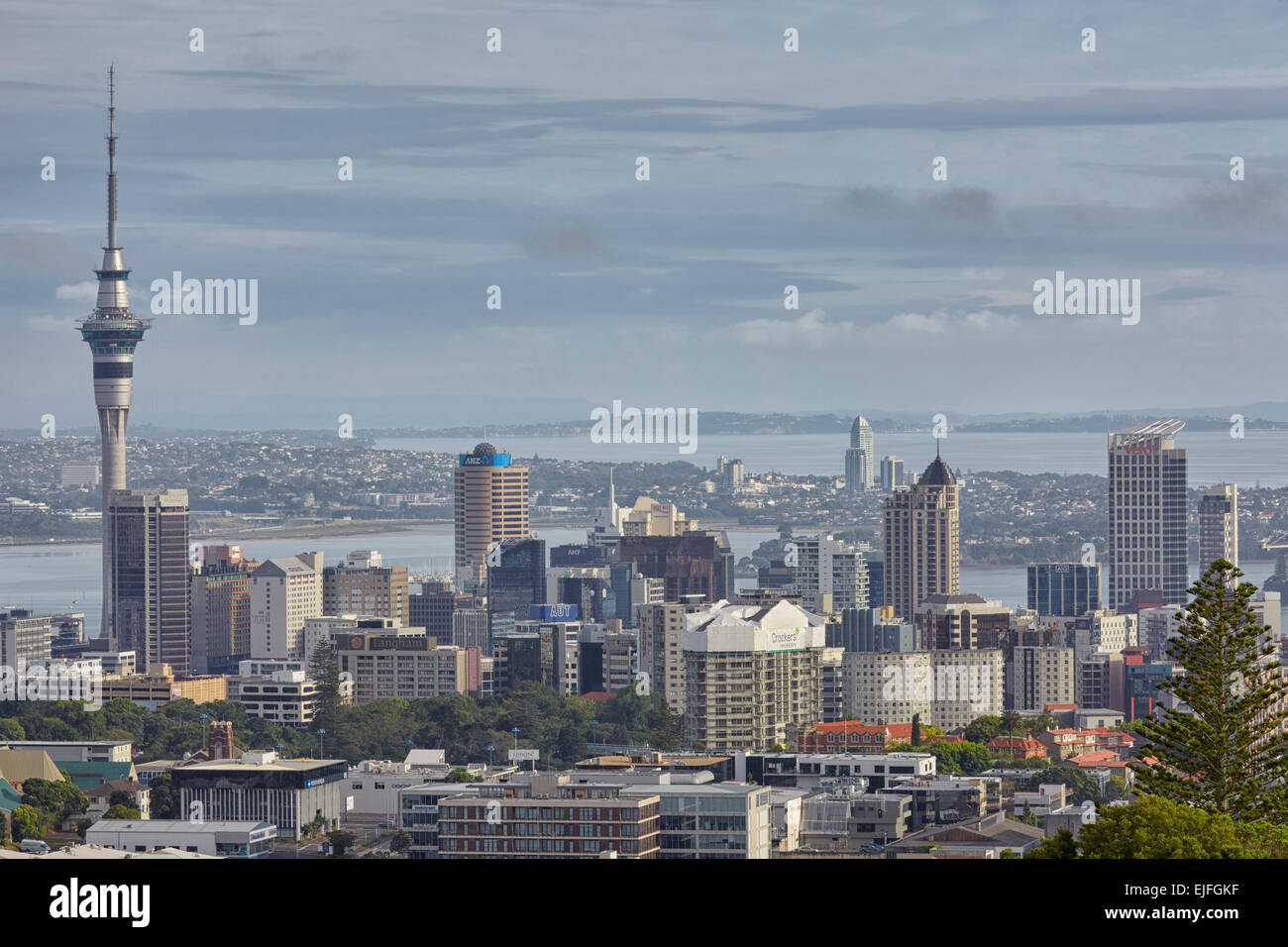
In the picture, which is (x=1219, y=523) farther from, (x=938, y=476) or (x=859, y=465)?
(x=859, y=465)

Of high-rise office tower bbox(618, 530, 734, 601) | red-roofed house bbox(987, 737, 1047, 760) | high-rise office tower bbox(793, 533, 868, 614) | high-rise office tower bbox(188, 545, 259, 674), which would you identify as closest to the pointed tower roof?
high-rise office tower bbox(793, 533, 868, 614)

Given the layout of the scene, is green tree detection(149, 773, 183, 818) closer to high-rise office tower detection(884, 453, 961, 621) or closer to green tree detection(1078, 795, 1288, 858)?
green tree detection(1078, 795, 1288, 858)

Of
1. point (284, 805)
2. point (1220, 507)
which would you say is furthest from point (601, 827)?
point (1220, 507)

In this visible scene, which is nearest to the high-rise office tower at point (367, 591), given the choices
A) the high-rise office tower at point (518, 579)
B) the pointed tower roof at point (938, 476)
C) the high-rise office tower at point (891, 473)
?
the high-rise office tower at point (518, 579)


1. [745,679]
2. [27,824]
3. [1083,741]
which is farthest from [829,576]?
[27,824]

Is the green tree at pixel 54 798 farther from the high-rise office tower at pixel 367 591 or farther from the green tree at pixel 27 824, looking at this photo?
the high-rise office tower at pixel 367 591
